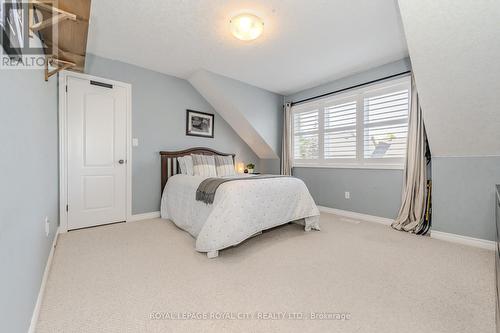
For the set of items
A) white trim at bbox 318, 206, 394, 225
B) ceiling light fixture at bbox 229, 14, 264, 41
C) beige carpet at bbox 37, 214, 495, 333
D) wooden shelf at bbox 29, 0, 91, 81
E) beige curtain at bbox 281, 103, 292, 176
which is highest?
ceiling light fixture at bbox 229, 14, 264, 41

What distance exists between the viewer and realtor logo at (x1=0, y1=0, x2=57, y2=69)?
88 centimetres

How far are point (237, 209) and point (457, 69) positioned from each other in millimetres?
2358

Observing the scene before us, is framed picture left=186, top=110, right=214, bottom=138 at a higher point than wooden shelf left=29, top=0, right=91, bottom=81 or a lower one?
lower

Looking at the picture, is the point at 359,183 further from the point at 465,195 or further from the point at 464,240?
the point at 464,240

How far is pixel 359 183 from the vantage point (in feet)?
12.0

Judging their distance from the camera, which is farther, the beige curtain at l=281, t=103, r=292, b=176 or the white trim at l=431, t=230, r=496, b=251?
the beige curtain at l=281, t=103, r=292, b=176

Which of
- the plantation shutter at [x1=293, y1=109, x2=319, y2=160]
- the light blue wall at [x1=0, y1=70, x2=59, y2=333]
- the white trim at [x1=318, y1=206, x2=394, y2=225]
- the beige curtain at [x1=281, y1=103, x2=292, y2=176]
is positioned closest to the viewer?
the light blue wall at [x1=0, y1=70, x2=59, y2=333]

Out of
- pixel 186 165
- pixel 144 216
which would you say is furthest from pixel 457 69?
pixel 144 216

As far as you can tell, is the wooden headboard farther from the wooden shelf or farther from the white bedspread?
the wooden shelf

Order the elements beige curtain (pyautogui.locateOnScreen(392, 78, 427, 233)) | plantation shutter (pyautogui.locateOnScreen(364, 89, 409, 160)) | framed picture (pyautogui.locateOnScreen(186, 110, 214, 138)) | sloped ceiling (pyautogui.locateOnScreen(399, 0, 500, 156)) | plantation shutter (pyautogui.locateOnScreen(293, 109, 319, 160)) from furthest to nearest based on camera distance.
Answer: plantation shutter (pyautogui.locateOnScreen(293, 109, 319, 160))
framed picture (pyautogui.locateOnScreen(186, 110, 214, 138))
plantation shutter (pyautogui.locateOnScreen(364, 89, 409, 160))
beige curtain (pyautogui.locateOnScreen(392, 78, 427, 233))
sloped ceiling (pyautogui.locateOnScreen(399, 0, 500, 156))

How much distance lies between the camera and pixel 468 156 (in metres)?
2.62

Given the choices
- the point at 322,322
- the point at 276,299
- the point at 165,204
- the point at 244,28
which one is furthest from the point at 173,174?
the point at 322,322

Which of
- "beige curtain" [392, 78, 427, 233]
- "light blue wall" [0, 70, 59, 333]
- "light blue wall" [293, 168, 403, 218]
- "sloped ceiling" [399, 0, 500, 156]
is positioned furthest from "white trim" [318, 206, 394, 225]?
"light blue wall" [0, 70, 59, 333]

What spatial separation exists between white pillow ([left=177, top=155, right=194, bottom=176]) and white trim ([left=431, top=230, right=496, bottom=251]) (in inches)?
134
